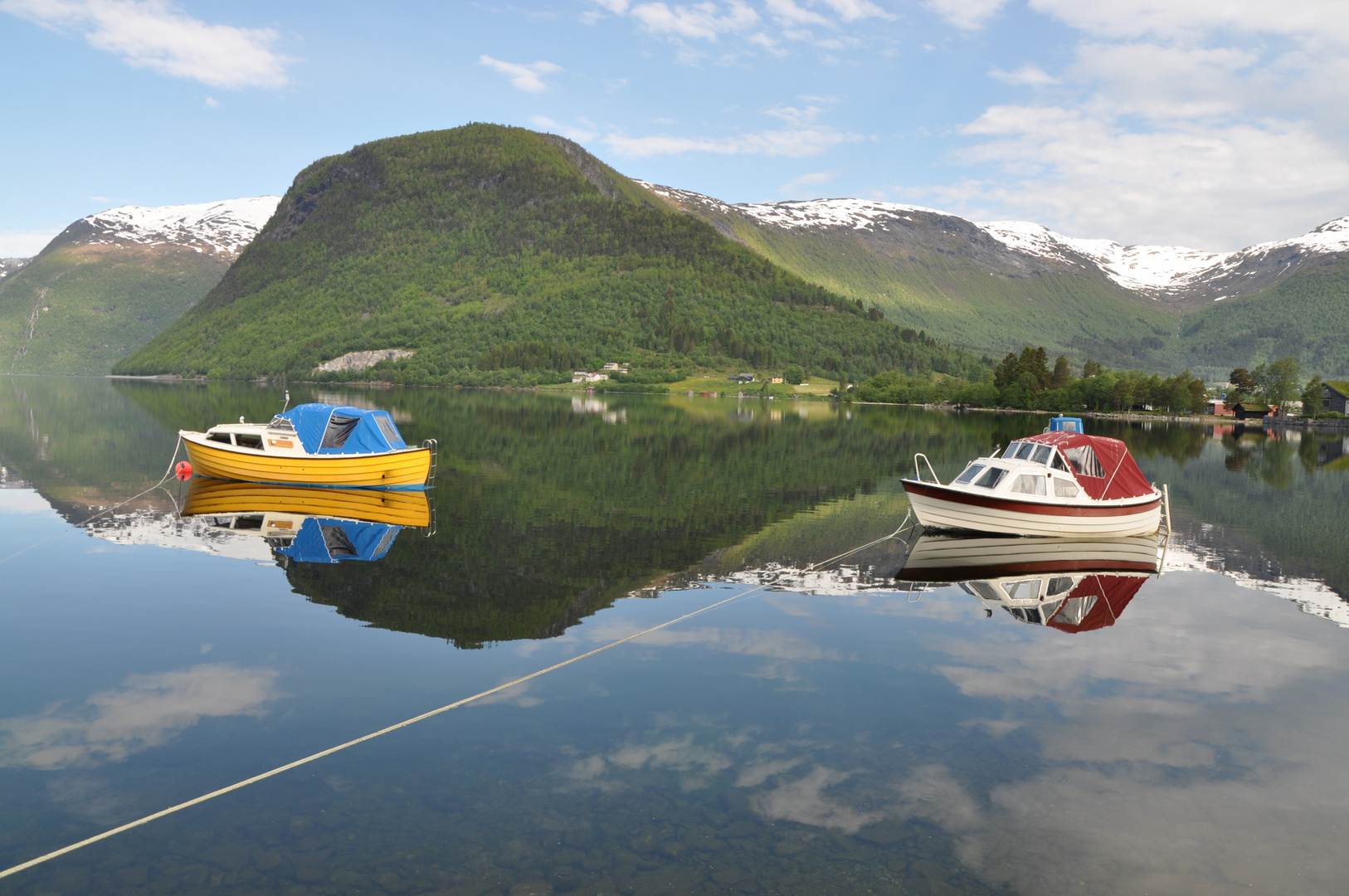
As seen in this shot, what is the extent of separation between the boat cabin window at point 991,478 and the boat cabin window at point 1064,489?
186 cm

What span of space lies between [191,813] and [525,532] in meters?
18.1

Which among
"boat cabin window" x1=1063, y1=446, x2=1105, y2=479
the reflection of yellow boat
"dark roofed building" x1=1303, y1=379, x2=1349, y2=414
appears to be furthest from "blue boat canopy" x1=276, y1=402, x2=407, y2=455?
"dark roofed building" x1=1303, y1=379, x2=1349, y2=414

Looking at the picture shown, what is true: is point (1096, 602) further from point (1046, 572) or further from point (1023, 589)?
point (1046, 572)

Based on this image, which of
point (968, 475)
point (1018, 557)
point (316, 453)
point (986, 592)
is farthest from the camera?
point (316, 453)

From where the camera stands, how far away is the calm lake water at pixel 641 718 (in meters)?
9.84

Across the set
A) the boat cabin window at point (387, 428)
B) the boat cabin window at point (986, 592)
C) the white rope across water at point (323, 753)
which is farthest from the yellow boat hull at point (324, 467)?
the boat cabin window at point (986, 592)

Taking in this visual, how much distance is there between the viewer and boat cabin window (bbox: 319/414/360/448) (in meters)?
37.8

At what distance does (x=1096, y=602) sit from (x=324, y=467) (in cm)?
3000

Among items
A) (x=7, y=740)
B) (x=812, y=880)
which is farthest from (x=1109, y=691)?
(x=7, y=740)

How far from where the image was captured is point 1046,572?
2583 cm

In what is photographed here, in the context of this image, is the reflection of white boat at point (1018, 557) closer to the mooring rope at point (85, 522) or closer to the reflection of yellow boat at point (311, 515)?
the reflection of yellow boat at point (311, 515)

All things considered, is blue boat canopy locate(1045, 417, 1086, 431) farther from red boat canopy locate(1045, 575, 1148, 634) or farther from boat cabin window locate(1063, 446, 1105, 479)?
red boat canopy locate(1045, 575, 1148, 634)

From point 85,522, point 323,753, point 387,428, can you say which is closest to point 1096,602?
point 323,753

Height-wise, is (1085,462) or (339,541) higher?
(1085,462)
